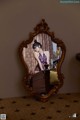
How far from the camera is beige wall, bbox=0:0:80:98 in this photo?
3.78 meters

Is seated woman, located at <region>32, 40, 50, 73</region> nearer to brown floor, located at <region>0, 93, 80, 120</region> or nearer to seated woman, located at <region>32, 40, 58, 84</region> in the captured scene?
seated woman, located at <region>32, 40, 58, 84</region>

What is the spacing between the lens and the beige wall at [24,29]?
149 inches

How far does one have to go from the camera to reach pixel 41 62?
12.6ft

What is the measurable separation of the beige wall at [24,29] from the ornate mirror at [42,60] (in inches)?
4.3

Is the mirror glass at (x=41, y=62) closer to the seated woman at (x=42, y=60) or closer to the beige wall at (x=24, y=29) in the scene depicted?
the seated woman at (x=42, y=60)

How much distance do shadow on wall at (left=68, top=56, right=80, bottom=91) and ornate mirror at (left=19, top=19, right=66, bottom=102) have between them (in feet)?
0.74

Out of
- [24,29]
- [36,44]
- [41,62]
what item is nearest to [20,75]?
[41,62]

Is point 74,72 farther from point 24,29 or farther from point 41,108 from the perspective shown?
point 24,29

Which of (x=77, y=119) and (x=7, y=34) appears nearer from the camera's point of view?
(x=77, y=119)

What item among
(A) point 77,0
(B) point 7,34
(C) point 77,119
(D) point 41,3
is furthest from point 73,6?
(C) point 77,119

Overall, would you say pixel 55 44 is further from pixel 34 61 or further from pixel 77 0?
pixel 77 0

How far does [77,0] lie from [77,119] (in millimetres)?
1779

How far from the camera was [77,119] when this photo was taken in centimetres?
286

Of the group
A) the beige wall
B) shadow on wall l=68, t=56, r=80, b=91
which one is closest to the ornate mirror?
the beige wall
